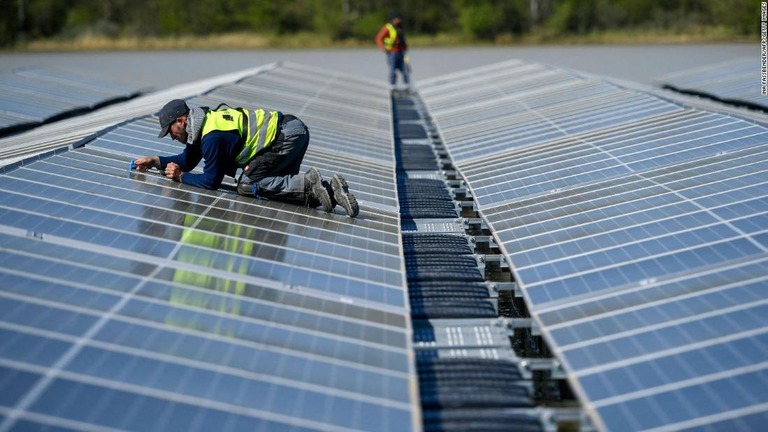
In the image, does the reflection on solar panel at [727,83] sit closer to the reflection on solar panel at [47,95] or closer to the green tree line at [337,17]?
the reflection on solar panel at [47,95]

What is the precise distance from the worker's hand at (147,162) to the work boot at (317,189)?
1.98 metres

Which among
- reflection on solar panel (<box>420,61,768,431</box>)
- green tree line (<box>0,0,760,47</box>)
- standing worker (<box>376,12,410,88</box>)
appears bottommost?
reflection on solar panel (<box>420,61,768,431</box>)

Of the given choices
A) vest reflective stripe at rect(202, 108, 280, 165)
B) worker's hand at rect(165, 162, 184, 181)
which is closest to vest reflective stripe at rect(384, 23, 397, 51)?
vest reflective stripe at rect(202, 108, 280, 165)

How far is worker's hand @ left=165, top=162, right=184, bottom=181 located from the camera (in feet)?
36.3

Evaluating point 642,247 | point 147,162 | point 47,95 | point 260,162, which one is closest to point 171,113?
point 147,162

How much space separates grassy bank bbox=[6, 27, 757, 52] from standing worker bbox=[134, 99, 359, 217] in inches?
1811

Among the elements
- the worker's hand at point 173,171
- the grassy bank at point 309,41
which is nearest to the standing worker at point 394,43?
the worker's hand at point 173,171

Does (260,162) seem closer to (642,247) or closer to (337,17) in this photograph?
(642,247)

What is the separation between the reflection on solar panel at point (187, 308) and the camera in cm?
627

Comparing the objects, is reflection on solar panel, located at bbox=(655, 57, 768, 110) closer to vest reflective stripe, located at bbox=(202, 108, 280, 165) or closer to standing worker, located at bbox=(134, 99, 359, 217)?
standing worker, located at bbox=(134, 99, 359, 217)

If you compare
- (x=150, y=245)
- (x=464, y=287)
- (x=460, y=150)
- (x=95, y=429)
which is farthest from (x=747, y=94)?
(x=95, y=429)

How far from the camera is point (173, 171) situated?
1106 centimetres

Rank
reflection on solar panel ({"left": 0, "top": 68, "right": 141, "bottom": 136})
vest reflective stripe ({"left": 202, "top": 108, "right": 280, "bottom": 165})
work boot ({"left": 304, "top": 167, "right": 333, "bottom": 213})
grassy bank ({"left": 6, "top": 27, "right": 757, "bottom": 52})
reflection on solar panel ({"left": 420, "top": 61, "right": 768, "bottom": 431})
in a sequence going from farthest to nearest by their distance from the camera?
grassy bank ({"left": 6, "top": 27, "right": 757, "bottom": 52}), reflection on solar panel ({"left": 0, "top": 68, "right": 141, "bottom": 136}), work boot ({"left": 304, "top": 167, "right": 333, "bottom": 213}), vest reflective stripe ({"left": 202, "top": 108, "right": 280, "bottom": 165}), reflection on solar panel ({"left": 420, "top": 61, "right": 768, "bottom": 431})

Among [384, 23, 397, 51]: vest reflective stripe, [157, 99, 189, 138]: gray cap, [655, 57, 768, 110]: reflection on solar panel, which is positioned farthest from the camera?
[384, 23, 397, 51]: vest reflective stripe
